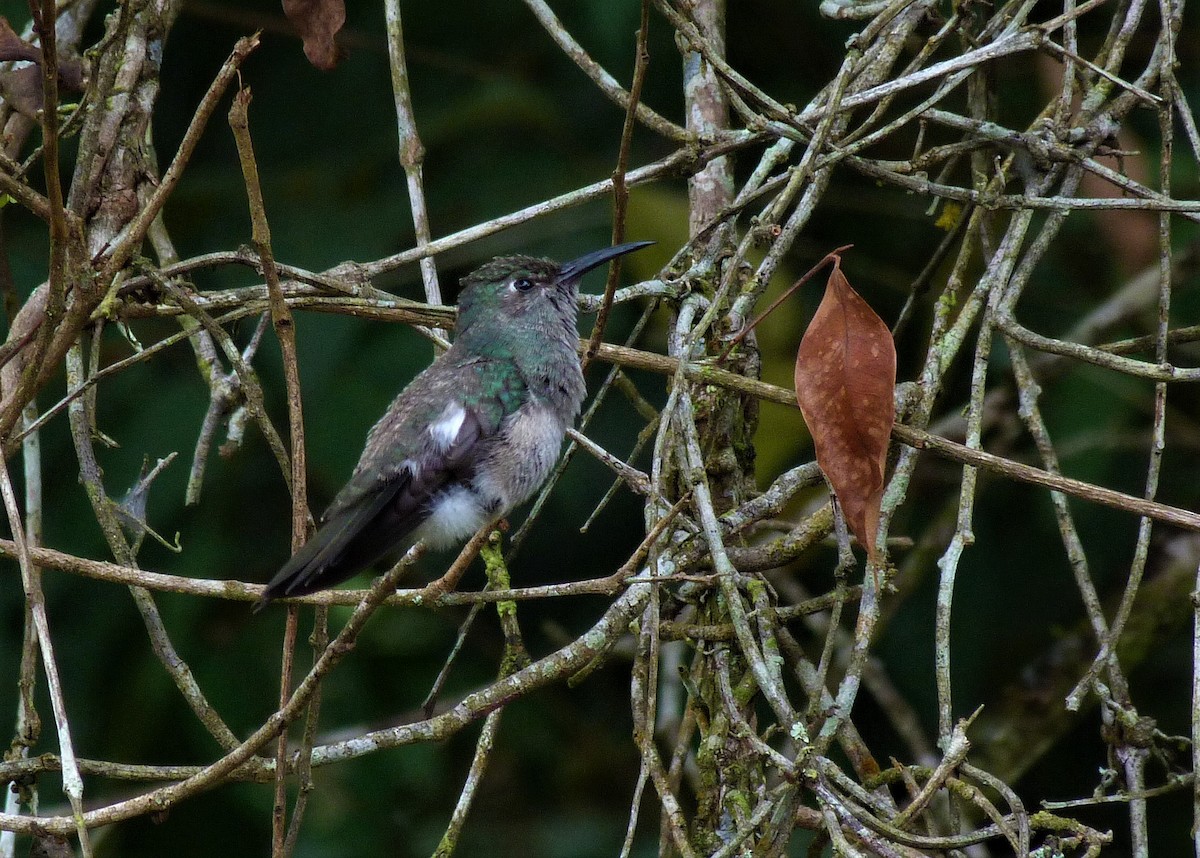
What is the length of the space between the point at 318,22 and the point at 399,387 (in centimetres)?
183

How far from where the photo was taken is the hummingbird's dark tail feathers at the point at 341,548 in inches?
103

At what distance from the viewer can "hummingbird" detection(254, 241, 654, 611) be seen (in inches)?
132

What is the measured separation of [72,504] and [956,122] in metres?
3.45

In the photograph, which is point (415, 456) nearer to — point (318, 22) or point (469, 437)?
point (469, 437)

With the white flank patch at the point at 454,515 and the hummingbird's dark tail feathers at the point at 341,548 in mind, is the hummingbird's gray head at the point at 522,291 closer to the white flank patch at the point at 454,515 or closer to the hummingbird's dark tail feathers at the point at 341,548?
the white flank patch at the point at 454,515

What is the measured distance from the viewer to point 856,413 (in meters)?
2.39

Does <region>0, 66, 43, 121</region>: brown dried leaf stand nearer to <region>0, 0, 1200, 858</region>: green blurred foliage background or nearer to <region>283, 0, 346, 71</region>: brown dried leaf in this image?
<region>283, 0, 346, 71</region>: brown dried leaf

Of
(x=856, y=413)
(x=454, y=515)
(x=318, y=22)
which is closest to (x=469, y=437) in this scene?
(x=454, y=515)

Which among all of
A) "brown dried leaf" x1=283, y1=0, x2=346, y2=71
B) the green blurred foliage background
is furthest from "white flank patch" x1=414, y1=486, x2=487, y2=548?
"brown dried leaf" x1=283, y1=0, x2=346, y2=71

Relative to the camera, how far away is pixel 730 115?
401cm

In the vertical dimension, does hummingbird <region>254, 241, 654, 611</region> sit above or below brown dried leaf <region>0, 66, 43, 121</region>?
below

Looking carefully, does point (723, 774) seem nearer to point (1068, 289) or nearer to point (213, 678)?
point (213, 678)

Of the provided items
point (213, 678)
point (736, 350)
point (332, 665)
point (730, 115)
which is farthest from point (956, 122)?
point (213, 678)

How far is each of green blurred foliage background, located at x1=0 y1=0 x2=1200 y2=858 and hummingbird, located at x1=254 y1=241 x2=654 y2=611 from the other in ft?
2.72
